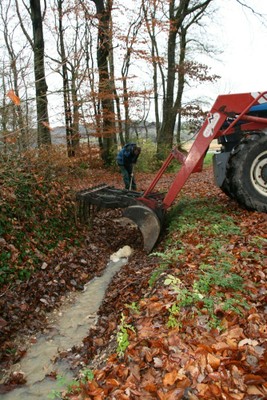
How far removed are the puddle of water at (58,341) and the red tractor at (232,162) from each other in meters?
1.39

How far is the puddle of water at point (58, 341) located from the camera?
3773 mm

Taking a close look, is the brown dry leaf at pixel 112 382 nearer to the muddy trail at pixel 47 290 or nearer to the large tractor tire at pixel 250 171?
the muddy trail at pixel 47 290

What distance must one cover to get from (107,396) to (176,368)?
1.99 feet

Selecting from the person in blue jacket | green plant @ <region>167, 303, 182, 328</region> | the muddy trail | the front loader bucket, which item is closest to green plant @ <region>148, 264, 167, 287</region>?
green plant @ <region>167, 303, 182, 328</region>

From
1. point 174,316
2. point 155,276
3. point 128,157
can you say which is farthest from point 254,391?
point 128,157

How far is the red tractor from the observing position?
224 inches

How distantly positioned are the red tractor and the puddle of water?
1.39 m

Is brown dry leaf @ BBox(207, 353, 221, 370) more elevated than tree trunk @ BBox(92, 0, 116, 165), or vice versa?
tree trunk @ BBox(92, 0, 116, 165)

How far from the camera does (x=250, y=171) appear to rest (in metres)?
5.70

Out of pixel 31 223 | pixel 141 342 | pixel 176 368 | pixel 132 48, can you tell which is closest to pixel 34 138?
pixel 31 223

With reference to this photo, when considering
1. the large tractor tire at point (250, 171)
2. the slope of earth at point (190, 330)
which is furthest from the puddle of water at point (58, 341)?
the large tractor tire at point (250, 171)

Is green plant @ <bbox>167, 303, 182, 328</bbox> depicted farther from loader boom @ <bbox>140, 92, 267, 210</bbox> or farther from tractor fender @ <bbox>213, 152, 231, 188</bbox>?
tractor fender @ <bbox>213, 152, 231, 188</bbox>

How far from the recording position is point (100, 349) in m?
3.98

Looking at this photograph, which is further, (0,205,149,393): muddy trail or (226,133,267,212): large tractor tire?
(226,133,267,212): large tractor tire
